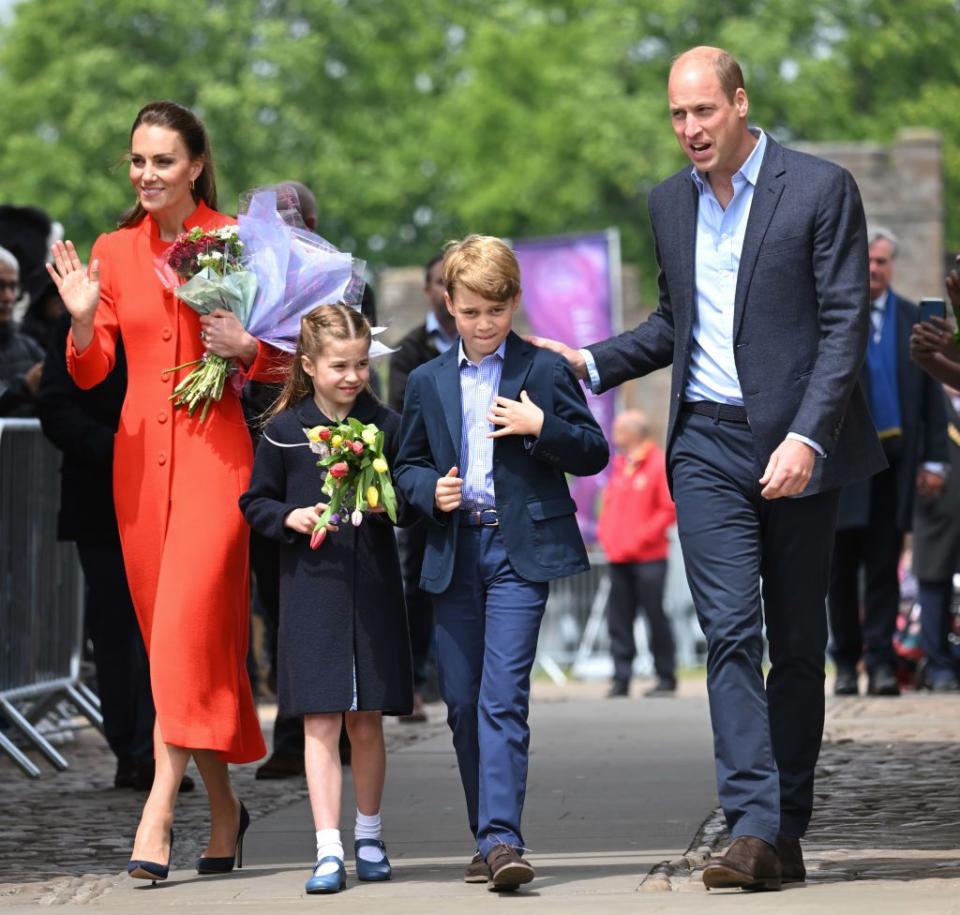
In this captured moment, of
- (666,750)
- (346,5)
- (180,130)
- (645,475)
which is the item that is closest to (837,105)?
(346,5)

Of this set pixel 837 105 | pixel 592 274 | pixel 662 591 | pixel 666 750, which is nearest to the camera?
pixel 666 750

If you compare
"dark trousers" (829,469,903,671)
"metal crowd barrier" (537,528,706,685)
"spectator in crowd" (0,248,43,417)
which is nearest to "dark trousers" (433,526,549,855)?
"spectator in crowd" (0,248,43,417)

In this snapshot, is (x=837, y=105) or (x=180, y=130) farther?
(x=837, y=105)

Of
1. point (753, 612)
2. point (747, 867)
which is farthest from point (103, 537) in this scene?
point (747, 867)

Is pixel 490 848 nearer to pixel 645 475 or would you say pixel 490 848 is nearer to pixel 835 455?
pixel 835 455

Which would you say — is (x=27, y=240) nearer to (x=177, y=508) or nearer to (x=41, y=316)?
(x=41, y=316)

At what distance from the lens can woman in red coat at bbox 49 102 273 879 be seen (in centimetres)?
646

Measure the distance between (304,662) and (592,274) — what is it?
2122cm

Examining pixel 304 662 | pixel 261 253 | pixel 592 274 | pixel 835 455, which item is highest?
pixel 592 274

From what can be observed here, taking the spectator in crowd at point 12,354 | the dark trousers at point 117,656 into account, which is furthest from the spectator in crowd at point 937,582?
the dark trousers at point 117,656

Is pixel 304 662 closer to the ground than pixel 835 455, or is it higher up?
closer to the ground

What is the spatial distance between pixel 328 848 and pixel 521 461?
1.15 m

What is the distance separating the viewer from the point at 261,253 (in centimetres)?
670

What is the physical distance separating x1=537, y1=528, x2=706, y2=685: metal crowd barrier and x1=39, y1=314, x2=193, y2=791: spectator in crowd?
1125 centimetres
